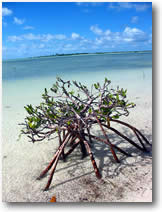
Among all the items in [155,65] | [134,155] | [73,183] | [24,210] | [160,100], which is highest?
[155,65]

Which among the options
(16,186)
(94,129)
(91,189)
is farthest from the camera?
(94,129)

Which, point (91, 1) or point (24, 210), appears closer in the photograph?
point (24, 210)

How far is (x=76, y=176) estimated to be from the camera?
3.29 m

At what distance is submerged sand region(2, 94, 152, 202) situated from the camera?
2877 mm

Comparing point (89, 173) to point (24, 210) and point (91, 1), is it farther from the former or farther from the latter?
point (91, 1)

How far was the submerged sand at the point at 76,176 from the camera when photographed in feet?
9.44

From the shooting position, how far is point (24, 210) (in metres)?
2.74

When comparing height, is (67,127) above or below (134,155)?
above

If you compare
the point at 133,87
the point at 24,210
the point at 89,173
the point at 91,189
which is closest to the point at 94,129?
the point at 89,173

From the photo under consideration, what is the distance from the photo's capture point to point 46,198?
9.52 ft

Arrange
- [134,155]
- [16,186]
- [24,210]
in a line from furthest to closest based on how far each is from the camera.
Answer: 1. [134,155]
2. [16,186]
3. [24,210]

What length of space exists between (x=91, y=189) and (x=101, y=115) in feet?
3.43

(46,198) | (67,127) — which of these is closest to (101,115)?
Result: (67,127)

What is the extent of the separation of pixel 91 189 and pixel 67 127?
932 millimetres
